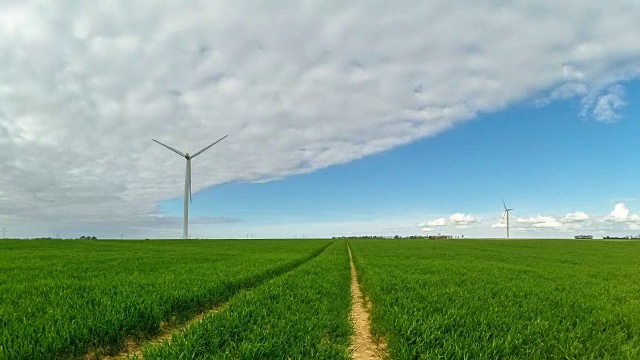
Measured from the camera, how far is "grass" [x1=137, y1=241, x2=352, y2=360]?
6395 millimetres

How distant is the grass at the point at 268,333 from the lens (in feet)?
21.0

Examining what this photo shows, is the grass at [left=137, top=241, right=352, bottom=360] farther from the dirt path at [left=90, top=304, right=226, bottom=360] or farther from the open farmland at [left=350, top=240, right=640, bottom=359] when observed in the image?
the open farmland at [left=350, top=240, right=640, bottom=359]

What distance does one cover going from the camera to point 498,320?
892 centimetres

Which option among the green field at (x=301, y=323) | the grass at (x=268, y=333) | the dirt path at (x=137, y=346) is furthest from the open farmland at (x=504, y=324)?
the dirt path at (x=137, y=346)

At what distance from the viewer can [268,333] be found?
7539mm

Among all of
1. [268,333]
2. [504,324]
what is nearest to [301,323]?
[268,333]

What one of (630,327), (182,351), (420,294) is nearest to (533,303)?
(630,327)

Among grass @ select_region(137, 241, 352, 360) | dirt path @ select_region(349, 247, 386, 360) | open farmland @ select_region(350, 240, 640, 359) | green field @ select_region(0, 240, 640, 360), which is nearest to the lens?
grass @ select_region(137, 241, 352, 360)

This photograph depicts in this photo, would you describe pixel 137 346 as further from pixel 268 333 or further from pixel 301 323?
pixel 301 323

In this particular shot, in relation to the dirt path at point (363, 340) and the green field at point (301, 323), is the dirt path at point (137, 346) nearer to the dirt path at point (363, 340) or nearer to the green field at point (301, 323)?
the green field at point (301, 323)

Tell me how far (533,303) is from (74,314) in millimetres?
12645

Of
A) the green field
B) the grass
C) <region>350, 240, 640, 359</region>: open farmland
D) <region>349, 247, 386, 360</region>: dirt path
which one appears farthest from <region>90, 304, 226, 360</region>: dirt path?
<region>350, 240, 640, 359</region>: open farmland

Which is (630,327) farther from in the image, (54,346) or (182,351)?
(54,346)

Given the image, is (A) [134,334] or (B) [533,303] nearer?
(A) [134,334]
